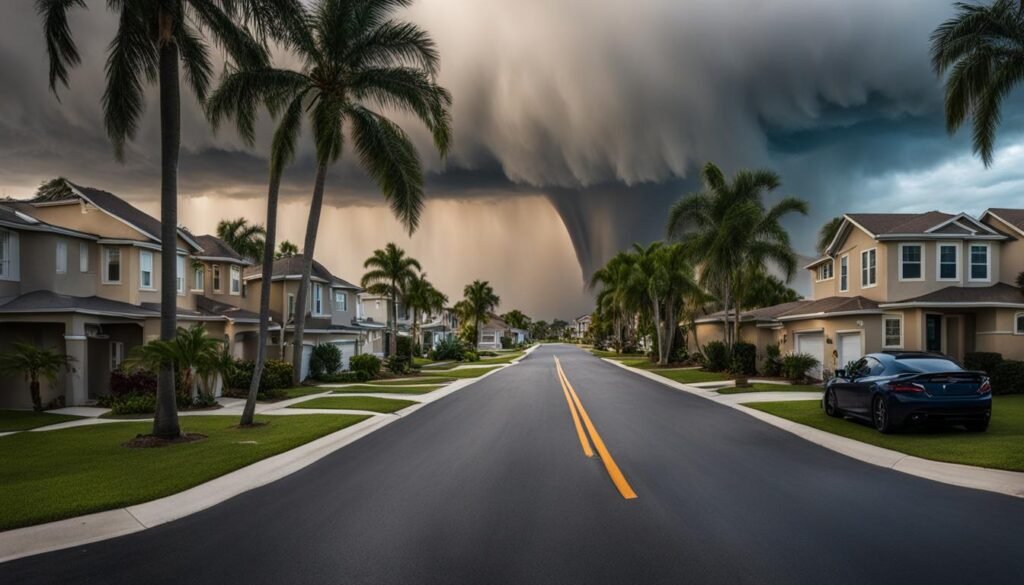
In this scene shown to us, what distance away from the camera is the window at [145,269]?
81.4 ft

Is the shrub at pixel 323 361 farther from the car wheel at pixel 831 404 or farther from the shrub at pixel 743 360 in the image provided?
the car wheel at pixel 831 404

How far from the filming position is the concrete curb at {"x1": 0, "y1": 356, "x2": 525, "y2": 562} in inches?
245

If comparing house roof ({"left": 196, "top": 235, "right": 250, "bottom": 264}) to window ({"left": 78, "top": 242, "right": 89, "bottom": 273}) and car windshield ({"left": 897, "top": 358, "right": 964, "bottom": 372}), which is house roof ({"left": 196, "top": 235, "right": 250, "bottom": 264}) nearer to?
window ({"left": 78, "top": 242, "right": 89, "bottom": 273})

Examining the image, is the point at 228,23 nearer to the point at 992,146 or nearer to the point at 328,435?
the point at 328,435

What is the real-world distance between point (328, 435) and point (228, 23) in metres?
9.75

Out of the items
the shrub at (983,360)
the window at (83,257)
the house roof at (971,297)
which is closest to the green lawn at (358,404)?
the window at (83,257)

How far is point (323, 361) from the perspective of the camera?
32938 mm

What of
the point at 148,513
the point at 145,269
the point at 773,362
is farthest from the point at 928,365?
the point at 145,269

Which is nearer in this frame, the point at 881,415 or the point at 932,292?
the point at 881,415

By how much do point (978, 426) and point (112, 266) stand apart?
2849cm

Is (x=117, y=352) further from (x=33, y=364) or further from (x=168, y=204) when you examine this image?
(x=168, y=204)

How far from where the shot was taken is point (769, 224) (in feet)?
110

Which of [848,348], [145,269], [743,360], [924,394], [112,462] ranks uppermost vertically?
[145,269]

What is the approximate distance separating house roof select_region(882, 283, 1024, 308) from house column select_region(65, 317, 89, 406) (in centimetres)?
3023
